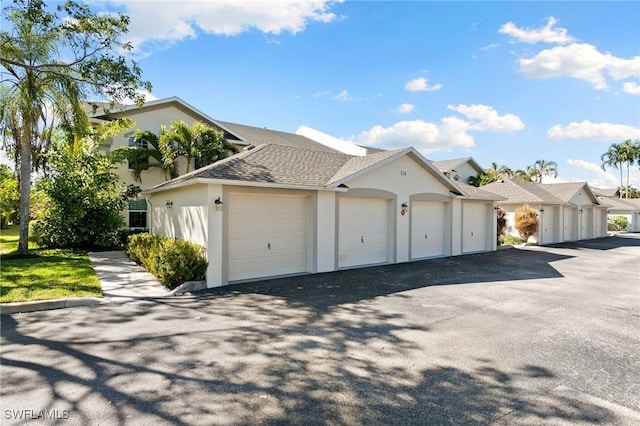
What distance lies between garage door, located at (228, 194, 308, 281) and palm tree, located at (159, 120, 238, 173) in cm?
878

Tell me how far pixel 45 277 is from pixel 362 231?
9.84 metres

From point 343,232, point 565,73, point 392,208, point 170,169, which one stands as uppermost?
point 565,73

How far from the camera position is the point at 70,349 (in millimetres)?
5340

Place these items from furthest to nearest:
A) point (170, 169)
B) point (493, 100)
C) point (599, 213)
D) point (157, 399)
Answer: point (599, 213) < point (493, 100) < point (170, 169) < point (157, 399)

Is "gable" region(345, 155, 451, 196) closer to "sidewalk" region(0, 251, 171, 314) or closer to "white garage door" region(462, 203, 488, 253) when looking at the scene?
"white garage door" region(462, 203, 488, 253)

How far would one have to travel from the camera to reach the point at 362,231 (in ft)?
44.1

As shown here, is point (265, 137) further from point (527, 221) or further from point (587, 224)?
point (587, 224)

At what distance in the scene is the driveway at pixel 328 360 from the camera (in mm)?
3805

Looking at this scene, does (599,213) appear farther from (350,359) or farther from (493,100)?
(350,359)

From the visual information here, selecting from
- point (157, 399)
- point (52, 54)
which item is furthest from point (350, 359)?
point (52, 54)

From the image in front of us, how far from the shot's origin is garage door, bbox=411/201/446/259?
15.4 m

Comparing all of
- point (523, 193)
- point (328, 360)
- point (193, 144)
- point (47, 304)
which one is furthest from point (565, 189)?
point (47, 304)

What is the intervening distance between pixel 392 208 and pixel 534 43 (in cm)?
932

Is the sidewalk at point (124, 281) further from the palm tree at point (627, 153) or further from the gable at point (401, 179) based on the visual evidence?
the palm tree at point (627, 153)
